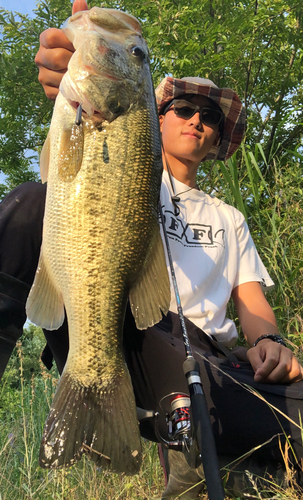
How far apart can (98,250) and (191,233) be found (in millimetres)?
1161

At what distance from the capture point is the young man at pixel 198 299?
166 cm

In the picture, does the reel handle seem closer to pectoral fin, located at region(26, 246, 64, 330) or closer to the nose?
pectoral fin, located at region(26, 246, 64, 330)

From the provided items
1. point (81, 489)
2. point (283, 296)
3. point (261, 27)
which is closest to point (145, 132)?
point (81, 489)

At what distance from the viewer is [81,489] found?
2.15 m

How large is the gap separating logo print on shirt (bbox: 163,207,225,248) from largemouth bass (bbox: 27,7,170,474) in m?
0.87

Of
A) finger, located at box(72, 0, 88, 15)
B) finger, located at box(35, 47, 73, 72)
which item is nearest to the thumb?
finger, located at box(35, 47, 73, 72)

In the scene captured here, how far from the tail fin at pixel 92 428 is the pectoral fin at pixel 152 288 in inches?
11.3

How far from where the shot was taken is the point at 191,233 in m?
2.48

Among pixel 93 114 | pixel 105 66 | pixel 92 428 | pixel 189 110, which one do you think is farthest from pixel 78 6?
pixel 92 428

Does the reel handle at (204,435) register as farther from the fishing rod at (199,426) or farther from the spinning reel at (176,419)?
the spinning reel at (176,419)

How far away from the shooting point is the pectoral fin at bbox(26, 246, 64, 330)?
143 cm

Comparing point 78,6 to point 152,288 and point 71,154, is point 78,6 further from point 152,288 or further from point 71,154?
point 152,288

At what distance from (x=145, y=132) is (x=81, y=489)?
1.84m

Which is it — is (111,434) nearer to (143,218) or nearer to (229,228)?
(143,218)
